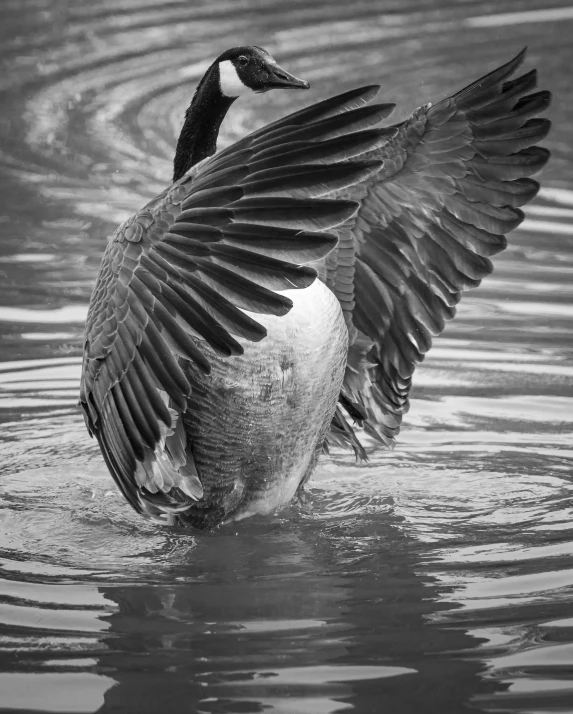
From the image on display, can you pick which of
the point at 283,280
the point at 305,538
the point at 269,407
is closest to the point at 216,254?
the point at 283,280

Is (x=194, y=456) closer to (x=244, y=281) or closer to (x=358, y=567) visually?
(x=358, y=567)

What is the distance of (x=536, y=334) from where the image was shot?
870 cm

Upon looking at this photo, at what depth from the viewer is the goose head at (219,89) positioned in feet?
22.1

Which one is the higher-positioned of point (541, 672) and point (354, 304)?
point (354, 304)

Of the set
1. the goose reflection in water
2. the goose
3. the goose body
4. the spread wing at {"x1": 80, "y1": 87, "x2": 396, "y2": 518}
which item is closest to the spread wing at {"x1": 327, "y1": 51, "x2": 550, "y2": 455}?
the goose

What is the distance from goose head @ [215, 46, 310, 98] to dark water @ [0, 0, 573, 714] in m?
2.08

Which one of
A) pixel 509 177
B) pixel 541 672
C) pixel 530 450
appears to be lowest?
pixel 530 450

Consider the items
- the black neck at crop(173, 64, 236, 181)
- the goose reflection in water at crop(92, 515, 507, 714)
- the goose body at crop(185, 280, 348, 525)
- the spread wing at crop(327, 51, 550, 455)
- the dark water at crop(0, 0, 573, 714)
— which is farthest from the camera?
the black neck at crop(173, 64, 236, 181)

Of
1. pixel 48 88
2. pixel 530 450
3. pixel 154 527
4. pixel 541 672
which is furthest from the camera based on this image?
pixel 48 88

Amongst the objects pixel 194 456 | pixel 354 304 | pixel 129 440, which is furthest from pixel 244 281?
pixel 354 304

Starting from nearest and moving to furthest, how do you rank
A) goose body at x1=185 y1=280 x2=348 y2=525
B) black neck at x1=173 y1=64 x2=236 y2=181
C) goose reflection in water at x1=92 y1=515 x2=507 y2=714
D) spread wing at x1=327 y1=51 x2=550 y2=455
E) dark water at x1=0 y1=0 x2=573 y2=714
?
goose reflection in water at x1=92 y1=515 x2=507 y2=714 < dark water at x1=0 y1=0 x2=573 y2=714 < goose body at x1=185 y1=280 x2=348 y2=525 < spread wing at x1=327 y1=51 x2=550 y2=455 < black neck at x1=173 y1=64 x2=236 y2=181

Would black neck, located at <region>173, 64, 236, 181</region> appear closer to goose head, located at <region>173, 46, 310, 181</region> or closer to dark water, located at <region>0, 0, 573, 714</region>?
goose head, located at <region>173, 46, 310, 181</region>

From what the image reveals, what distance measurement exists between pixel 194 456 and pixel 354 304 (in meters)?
1.19

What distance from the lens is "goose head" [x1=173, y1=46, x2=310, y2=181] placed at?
6746mm
